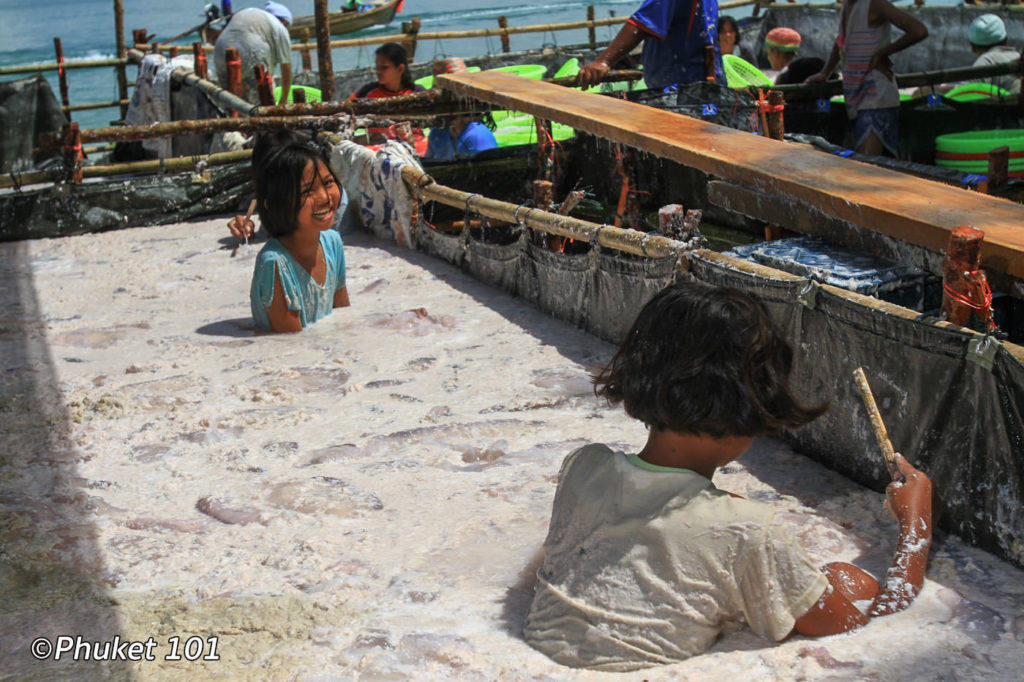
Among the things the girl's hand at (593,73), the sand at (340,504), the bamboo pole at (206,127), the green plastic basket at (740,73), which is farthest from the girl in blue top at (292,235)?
the green plastic basket at (740,73)

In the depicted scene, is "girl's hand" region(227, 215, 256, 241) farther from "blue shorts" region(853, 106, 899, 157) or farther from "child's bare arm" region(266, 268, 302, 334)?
"blue shorts" region(853, 106, 899, 157)

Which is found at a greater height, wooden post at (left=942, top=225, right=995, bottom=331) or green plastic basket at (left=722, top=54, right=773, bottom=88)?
green plastic basket at (left=722, top=54, right=773, bottom=88)

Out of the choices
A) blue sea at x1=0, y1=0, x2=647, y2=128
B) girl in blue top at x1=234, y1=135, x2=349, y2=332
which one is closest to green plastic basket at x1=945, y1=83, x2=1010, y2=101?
girl in blue top at x1=234, y1=135, x2=349, y2=332

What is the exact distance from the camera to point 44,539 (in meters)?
2.96

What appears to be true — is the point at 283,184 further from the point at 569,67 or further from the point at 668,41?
the point at 569,67

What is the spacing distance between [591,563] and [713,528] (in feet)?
0.93

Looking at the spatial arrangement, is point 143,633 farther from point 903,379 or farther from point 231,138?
Result: point 231,138

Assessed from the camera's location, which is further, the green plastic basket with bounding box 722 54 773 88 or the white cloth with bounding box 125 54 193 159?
the white cloth with bounding box 125 54 193 159

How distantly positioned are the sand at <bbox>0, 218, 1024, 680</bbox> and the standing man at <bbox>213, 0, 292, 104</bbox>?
6.17 m

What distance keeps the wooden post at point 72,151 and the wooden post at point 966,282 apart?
625cm

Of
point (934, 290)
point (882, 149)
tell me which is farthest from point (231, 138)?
point (934, 290)

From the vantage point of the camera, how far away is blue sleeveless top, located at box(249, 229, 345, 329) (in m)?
4.85

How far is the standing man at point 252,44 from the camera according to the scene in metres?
11.0

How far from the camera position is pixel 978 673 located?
7.43ft
